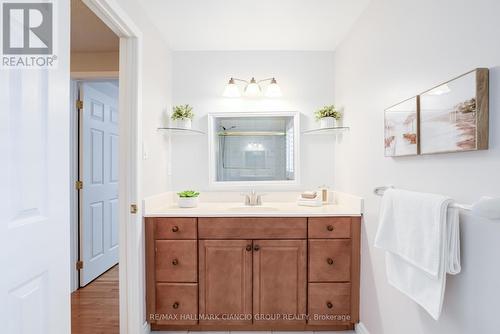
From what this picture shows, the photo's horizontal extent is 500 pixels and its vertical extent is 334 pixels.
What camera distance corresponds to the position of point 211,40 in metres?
2.35

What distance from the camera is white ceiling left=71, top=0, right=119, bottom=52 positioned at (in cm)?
204

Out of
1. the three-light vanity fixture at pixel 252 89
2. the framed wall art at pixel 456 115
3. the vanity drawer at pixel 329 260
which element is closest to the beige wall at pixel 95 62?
the three-light vanity fixture at pixel 252 89

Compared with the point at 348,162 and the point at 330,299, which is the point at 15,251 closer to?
the point at 330,299

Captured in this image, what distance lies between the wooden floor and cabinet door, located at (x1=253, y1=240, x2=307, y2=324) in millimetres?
1136

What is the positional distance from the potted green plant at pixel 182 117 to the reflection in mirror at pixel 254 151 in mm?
252

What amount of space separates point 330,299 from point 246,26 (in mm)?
2132

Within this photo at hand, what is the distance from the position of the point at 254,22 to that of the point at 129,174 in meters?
1.42

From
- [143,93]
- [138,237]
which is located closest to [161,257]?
[138,237]

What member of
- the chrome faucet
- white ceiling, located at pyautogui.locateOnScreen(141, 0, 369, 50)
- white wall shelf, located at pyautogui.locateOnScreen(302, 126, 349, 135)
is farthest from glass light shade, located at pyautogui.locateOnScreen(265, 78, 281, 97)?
the chrome faucet

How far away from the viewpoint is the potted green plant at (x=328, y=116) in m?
2.39

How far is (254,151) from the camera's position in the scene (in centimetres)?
258

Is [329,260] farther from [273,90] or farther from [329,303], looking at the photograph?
[273,90]

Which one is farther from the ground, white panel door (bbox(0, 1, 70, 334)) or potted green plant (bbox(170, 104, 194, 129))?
potted green plant (bbox(170, 104, 194, 129))

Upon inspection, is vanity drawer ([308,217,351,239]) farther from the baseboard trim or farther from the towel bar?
the towel bar
